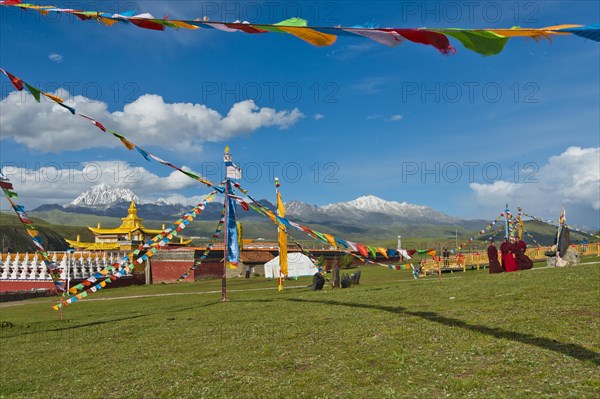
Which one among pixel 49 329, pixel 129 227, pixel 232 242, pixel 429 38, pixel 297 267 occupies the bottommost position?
pixel 49 329

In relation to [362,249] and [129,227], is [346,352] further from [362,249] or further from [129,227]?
[129,227]

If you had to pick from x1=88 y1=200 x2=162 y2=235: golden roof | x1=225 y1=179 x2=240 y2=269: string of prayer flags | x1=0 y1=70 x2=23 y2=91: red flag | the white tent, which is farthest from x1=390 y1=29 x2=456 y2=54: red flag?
x1=88 y1=200 x2=162 y2=235: golden roof

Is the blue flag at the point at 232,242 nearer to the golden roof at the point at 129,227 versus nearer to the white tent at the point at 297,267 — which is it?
the white tent at the point at 297,267

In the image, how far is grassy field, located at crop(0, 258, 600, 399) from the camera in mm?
7738

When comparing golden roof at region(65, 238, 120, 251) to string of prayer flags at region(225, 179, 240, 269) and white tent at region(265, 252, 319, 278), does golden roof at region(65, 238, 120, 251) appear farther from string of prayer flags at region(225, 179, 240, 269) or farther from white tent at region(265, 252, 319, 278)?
string of prayer flags at region(225, 179, 240, 269)

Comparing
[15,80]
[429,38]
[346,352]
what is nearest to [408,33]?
[429,38]

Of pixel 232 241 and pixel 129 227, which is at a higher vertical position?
pixel 129 227

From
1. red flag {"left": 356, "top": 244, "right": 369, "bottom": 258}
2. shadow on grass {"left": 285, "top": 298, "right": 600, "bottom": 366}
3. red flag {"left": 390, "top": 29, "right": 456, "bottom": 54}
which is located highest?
red flag {"left": 390, "top": 29, "right": 456, "bottom": 54}

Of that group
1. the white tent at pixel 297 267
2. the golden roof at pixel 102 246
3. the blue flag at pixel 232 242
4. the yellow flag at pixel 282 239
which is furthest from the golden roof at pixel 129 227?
the blue flag at pixel 232 242

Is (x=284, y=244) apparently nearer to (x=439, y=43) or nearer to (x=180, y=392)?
(x=180, y=392)

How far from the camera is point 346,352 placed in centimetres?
1024

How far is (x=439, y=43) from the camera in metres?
5.25

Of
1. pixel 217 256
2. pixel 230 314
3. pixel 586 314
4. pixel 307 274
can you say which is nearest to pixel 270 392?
pixel 586 314

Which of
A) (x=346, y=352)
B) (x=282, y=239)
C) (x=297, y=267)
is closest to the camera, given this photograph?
(x=346, y=352)
